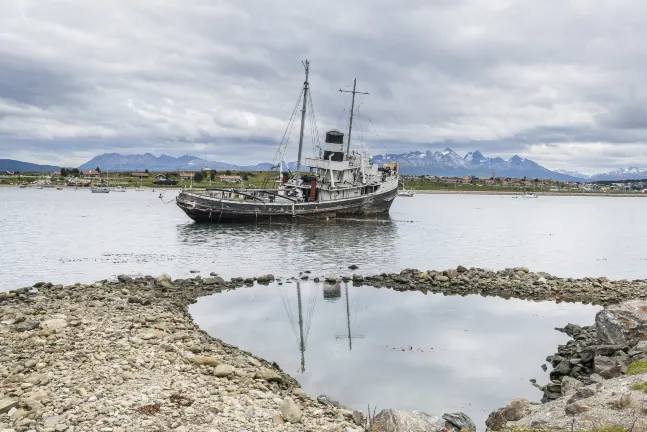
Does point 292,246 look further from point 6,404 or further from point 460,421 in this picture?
point 6,404

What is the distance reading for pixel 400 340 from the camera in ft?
66.4

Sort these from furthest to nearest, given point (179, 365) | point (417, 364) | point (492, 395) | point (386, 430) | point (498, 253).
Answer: point (498, 253)
point (417, 364)
point (492, 395)
point (179, 365)
point (386, 430)

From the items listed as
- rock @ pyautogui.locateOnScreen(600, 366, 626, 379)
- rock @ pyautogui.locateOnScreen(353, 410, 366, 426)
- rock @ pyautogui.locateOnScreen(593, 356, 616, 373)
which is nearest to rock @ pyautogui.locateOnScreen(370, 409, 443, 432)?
rock @ pyautogui.locateOnScreen(353, 410, 366, 426)

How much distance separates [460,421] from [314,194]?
60.1 meters

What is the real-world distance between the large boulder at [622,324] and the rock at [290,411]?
1071cm

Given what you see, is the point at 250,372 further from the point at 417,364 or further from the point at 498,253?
the point at 498,253

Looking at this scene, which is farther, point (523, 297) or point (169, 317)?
point (523, 297)

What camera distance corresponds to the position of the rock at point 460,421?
12039 millimetres

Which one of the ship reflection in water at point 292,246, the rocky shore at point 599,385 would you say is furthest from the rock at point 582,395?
the ship reflection in water at point 292,246

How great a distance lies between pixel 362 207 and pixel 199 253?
36706 mm

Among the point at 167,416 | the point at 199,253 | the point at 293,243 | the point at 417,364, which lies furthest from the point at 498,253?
the point at 167,416

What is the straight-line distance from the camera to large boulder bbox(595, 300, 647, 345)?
52.1 feet

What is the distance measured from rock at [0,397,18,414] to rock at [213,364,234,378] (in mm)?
4618

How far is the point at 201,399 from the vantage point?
38.6ft
